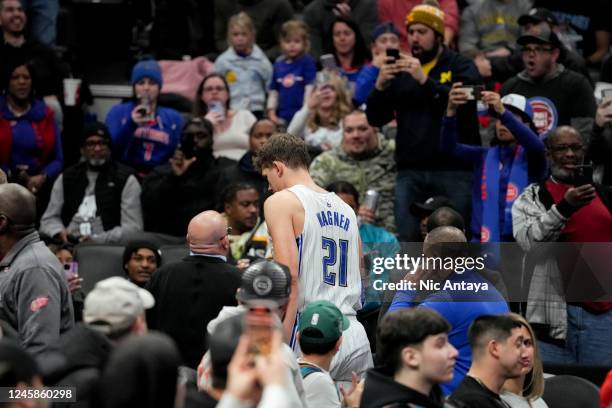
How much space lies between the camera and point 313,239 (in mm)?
7590

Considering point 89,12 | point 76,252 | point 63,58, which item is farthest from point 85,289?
point 89,12

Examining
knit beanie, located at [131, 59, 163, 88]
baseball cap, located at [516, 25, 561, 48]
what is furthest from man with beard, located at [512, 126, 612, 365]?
knit beanie, located at [131, 59, 163, 88]

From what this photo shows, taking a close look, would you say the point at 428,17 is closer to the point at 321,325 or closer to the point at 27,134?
the point at 27,134

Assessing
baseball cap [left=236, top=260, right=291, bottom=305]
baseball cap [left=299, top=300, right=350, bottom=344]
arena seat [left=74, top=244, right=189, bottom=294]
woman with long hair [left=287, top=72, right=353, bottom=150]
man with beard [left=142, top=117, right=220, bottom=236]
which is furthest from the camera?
woman with long hair [left=287, top=72, right=353, bottom=150]

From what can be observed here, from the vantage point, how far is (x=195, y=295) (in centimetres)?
789

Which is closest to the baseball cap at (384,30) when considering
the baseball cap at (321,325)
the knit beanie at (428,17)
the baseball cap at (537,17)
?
the baseball cap at (537,17)

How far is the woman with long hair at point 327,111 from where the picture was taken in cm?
Answer: 1201

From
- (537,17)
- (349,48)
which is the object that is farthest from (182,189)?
(537,17)

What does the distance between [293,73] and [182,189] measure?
216cm

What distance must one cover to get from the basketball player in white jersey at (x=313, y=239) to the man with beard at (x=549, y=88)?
3.54 metres

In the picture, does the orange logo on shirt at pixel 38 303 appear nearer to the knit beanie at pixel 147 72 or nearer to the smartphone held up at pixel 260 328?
the smartphone held up at pixel 260 328

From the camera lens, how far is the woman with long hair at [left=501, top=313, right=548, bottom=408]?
6789 mm

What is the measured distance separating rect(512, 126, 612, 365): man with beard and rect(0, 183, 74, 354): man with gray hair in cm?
351

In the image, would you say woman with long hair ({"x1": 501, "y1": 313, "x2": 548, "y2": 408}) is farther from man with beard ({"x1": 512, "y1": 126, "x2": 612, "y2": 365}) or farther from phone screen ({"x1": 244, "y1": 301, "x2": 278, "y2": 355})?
phone screen ({"x1": 244, "y1": 301, "x2": 278, "y2": 355})
